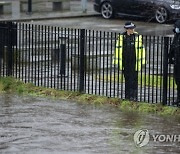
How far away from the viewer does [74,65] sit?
48.9ft

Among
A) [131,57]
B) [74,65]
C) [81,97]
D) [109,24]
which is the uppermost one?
[131,57]

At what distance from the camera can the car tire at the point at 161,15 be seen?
28.8 m

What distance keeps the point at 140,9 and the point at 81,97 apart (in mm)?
16011

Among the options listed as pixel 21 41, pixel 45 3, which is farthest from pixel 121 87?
pixel 45 3

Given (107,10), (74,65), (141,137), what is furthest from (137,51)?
(107,10)

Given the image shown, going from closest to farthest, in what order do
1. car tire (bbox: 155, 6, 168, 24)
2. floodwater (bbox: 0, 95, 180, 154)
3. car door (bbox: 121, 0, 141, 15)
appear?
floodwater (bbox: 0, 95, 180, 154) → car tire (bbox: 155, 6, 168, 24) → car door (bbox: 121, 0, 141, 15)

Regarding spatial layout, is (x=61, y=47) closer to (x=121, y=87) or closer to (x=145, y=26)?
(x=121, y=87)

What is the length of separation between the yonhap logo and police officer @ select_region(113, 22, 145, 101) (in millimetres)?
2280

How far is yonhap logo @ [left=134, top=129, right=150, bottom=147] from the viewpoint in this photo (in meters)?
10.7

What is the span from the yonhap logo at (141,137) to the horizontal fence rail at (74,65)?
194 cm

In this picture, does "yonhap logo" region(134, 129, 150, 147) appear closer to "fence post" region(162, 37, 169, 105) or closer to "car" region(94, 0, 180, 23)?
"fence post" region(162, 37, 169, 105)

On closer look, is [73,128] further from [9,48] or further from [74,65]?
[9,48]

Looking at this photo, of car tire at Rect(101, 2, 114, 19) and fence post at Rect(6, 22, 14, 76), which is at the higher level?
fence post at Rect(6, 22, 14, 76)

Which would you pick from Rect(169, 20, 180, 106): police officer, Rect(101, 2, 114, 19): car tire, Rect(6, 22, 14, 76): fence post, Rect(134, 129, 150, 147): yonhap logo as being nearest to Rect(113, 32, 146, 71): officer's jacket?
Rect(169, 20, 180, 106): police officer
